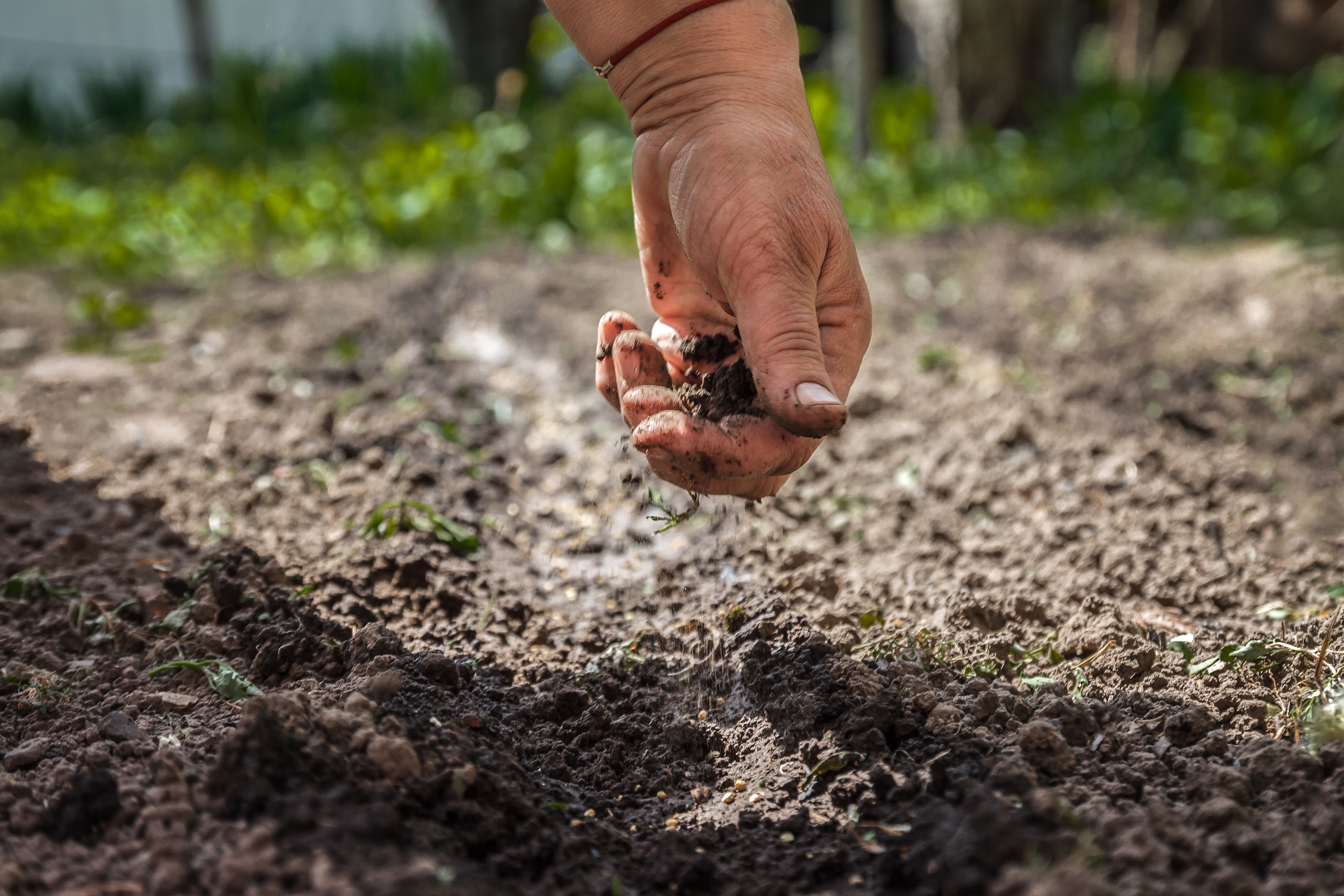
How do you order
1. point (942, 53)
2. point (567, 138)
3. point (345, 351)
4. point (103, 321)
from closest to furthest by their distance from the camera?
point (345, 351) → point (103, 321) → point (567, 138) → point (942, 53)

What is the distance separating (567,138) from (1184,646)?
499 centimetres

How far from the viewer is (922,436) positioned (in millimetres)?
2871

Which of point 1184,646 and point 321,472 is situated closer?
point 1184,646

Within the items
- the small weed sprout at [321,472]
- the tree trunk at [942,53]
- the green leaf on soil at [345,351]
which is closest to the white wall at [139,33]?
the tree trunk at [942,53]

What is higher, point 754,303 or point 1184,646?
point 754,303

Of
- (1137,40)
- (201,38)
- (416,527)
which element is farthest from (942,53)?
(201,38)

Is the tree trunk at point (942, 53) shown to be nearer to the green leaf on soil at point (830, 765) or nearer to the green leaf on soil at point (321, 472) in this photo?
the green leaf on soil at point (321, 472)

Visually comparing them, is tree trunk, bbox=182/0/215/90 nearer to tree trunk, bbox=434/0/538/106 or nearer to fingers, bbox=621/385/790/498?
tree trunk, bbox=434/0/538/106

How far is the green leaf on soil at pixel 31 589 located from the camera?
6.52 ft

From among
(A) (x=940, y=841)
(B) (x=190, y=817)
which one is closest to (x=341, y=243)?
(B) (x=190, y=817)

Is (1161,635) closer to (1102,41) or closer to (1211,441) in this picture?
(1211,441)

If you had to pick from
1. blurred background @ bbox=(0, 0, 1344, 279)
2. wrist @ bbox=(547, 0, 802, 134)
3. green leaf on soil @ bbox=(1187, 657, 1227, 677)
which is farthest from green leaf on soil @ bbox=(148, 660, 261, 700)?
blurred background @ bbox=(0, 0, 1344, 279)

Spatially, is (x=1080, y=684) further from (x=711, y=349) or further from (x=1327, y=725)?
(x=711, y=349)

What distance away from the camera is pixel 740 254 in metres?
1.55
